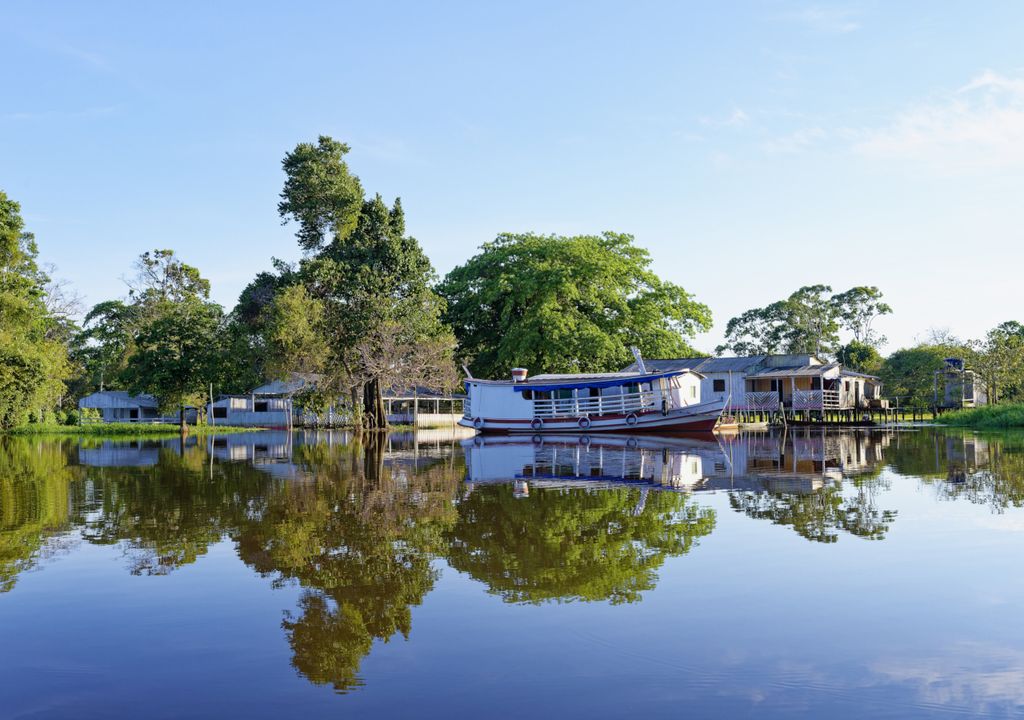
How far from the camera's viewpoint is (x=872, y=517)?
1302 cm

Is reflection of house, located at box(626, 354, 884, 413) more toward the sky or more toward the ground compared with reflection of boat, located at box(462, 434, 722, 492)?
more toward the sky

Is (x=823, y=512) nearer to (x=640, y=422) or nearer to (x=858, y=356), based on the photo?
(x=640, y=422)

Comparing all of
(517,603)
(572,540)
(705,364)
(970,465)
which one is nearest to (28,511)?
(572,540)

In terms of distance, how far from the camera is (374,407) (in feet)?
181

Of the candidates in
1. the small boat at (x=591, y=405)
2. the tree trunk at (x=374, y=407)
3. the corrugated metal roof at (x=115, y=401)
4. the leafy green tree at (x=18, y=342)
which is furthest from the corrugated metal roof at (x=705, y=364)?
the corrugated metal roof at (x=115, y=401)

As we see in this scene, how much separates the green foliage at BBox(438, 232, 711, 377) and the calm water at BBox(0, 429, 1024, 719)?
3405 centimetres

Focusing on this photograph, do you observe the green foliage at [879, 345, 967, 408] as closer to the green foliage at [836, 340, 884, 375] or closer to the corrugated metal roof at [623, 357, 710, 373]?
the green foliage at [836, 340, 884, 375]

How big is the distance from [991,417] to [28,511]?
47.6m

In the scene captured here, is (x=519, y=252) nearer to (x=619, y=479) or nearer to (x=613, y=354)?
(x=613, y=354)

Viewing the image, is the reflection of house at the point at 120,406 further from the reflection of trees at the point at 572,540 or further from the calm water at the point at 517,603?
the reflection of trees at the point at 572,540

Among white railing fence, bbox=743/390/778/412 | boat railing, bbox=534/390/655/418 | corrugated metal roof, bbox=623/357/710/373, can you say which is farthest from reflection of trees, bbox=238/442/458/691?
white railing fence, bbox=743/390/778/412

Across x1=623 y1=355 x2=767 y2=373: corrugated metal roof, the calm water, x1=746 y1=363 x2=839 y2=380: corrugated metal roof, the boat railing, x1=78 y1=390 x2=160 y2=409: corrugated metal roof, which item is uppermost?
x1=623 y1=355 x2=767 y2=373: corrugated metal roof

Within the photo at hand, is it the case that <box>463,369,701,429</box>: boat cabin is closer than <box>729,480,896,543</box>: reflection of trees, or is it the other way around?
<box>729,480,896,543</box>: reflection of trees

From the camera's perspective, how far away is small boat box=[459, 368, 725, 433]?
4103 cm
